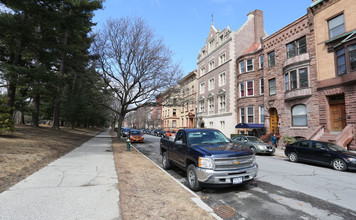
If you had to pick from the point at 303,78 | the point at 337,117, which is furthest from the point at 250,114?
the point at 337,117

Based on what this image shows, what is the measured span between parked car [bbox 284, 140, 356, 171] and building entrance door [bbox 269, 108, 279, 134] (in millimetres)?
10293

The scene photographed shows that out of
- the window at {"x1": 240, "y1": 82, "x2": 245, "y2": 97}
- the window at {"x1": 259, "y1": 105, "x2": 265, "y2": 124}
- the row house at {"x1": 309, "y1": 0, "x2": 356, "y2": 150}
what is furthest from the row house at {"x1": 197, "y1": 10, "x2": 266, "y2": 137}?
the row house at {"x1": 309, "y1": 0, "x2": 356, "y2": 150}

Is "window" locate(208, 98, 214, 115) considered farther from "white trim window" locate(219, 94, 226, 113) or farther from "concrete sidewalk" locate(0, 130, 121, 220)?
"concrete sidewalk" locate(0, 130, 121, 220)

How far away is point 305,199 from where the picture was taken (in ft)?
16.6

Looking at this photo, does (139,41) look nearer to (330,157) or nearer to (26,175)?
(26,175)

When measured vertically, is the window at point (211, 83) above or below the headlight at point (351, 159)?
above

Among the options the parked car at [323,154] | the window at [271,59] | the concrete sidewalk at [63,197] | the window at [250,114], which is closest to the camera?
the concrete sidewalk at [63,197]

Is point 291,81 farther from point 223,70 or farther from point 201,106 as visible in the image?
point 201,106

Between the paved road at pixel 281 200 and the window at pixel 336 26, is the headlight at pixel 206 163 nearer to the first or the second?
the paved road at pixel 281 200

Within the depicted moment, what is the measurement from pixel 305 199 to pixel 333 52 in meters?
16.0

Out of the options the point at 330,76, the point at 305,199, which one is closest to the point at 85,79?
the point at 305,199

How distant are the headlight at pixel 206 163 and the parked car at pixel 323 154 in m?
7.63

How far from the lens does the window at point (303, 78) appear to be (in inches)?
714

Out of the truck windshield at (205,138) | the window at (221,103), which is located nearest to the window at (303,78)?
the window at (221,103)
